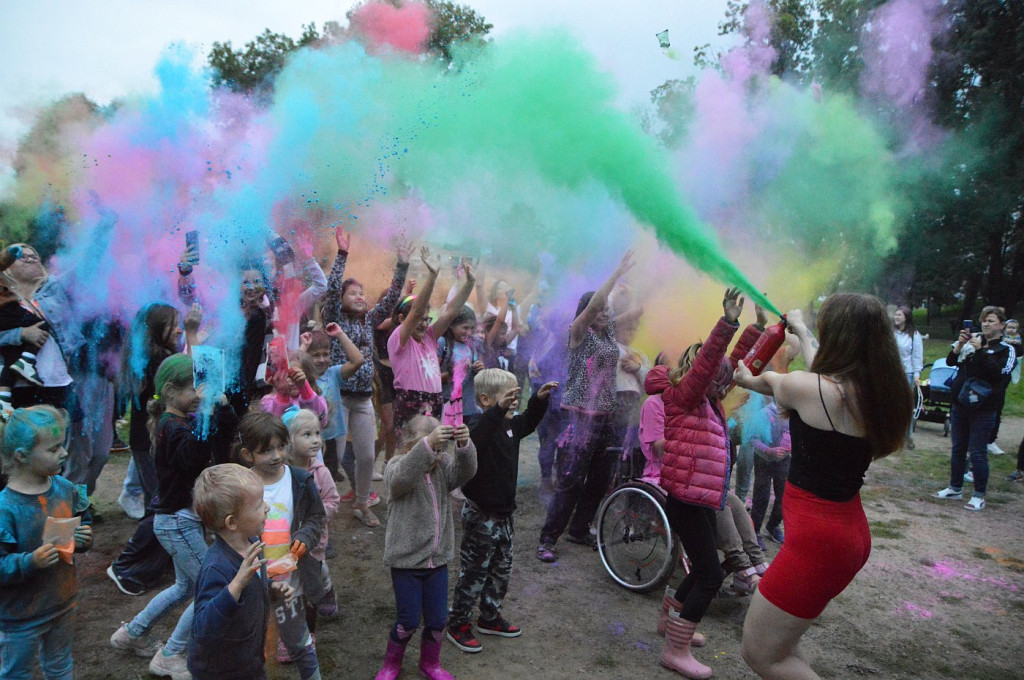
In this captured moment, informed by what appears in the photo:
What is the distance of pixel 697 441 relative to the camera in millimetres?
3896

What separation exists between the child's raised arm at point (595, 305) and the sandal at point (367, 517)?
213 cm

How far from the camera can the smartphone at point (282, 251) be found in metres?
4.35

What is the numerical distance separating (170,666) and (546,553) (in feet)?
8.57

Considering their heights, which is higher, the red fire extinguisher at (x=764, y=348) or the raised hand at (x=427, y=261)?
the raised hand at (x=427, y=261)

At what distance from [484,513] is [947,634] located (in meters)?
3.06

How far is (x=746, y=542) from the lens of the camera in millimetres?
4543

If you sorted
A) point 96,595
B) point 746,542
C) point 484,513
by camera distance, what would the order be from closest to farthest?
point 484,513
point 96,595
point 746,542

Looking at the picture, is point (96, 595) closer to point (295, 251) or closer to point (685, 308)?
point (295, 251)

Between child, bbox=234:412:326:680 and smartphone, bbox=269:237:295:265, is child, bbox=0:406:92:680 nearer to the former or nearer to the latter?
child, bbox=234:412:326:680

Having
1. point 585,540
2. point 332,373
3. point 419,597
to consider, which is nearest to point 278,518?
point 419,597

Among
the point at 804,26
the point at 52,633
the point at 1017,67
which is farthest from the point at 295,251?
the point at 1017,67

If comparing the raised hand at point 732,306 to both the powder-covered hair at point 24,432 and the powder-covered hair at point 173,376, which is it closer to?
the powder-covered hair at point 173,376

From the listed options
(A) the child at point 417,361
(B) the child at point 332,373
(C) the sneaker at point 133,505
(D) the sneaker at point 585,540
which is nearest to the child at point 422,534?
(A) the child at point 417,361

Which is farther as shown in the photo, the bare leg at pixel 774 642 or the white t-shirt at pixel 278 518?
the white t-shirt at pixel 278 518
